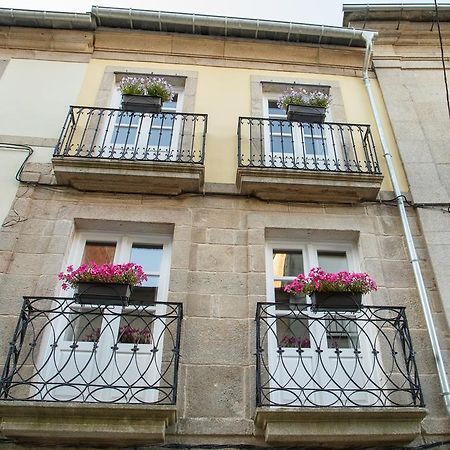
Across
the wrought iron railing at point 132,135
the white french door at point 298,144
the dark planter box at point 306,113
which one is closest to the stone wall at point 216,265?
the wrought iron railing at point 132,135

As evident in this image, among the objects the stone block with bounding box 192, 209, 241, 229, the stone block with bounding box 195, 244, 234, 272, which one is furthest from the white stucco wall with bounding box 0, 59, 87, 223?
the stone block with bounding box 195, 244, 234, 272

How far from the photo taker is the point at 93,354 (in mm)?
5051

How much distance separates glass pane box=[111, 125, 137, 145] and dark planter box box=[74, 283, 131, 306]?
105 inches

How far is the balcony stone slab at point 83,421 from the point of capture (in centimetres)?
438

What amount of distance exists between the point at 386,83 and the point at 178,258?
4594 millimetres

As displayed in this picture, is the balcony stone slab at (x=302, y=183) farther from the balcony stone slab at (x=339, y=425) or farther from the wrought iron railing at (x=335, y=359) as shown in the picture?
the balcony stone slab at (x=339, y=425)

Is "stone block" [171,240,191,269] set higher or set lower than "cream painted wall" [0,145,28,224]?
lower

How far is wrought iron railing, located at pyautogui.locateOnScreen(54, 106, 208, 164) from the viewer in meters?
6.75

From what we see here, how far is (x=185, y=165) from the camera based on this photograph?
6.33 meters

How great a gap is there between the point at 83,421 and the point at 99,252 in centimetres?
222

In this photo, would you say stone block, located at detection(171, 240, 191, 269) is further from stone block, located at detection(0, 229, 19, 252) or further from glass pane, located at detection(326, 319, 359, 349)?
stone block, located at detection(0, 229, 19, 252)

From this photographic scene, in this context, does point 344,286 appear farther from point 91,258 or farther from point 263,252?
point 91,258

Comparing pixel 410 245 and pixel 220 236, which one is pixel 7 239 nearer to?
pixel 220 236

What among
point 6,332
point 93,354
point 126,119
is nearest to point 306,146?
point 126,119
